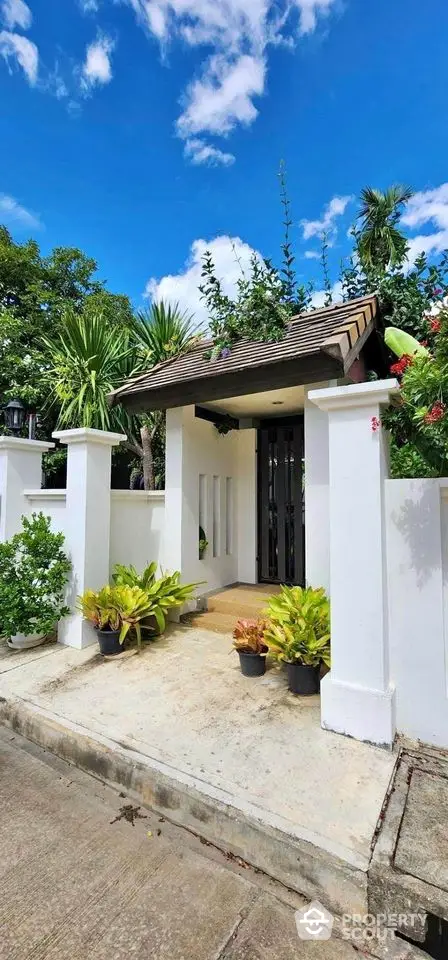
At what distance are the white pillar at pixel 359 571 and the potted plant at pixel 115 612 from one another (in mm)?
2214

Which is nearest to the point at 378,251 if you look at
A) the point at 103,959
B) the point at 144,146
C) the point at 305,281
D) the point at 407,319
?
the point at 305,281

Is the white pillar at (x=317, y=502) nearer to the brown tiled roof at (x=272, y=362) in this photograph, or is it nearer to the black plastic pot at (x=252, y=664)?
the brown tiled roof at (x=272, y=362)

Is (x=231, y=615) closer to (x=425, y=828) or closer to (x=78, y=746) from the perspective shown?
(x=78, y=746)

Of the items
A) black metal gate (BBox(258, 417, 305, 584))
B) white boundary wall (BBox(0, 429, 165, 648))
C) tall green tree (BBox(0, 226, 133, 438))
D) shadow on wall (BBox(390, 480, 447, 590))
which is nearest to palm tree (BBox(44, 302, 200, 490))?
tall green tree (BBox(0, 226, 133, 438))

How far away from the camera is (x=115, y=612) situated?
4324mm

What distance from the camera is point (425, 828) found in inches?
78.9

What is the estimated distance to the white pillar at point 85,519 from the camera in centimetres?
462

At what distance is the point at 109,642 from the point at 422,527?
3.29 metres

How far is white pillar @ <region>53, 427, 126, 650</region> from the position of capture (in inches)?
182

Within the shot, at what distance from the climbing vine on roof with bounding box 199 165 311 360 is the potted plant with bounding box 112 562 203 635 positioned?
284cm

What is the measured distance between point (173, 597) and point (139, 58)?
8730 millimetres

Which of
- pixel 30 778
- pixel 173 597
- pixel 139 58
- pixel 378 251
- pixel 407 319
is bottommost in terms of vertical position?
pixel 30 778

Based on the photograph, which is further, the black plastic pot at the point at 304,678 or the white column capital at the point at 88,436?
the white column capital at the point at 88,436

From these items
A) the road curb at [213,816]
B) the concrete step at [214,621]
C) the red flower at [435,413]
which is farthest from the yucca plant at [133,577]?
the red flower at [435,413]
